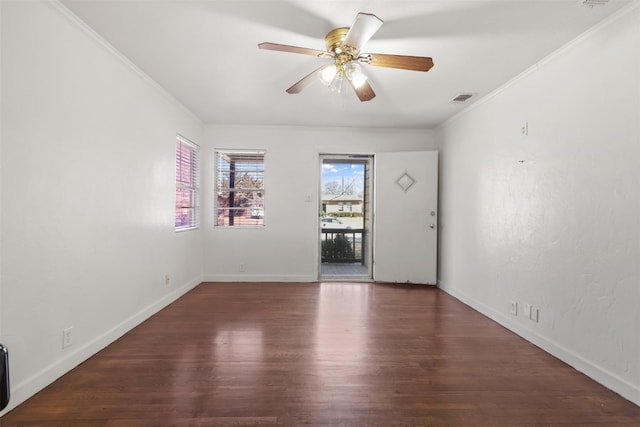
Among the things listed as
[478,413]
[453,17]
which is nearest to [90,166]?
[453,17]

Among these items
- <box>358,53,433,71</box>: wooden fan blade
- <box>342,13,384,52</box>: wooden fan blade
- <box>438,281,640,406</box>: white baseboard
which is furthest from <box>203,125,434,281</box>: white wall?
<box>342,13,384,52</box>: wooden fan blade

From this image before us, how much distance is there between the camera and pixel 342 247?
617cm

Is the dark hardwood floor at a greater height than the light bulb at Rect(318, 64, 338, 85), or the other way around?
the light bulb at Rect(318, 64, 338, 85)

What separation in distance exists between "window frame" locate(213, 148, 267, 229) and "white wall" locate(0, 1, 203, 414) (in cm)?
155

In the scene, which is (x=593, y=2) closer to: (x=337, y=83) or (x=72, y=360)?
(x=337, y=83)

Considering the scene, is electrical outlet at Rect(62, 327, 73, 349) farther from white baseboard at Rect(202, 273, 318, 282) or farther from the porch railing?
the porch railing

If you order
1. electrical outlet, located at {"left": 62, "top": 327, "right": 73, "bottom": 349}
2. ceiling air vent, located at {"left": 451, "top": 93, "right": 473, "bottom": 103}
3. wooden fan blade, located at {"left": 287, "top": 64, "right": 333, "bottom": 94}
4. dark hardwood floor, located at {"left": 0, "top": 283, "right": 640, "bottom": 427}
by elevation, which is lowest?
dark hardwood floor, located at {"left": 0, "top": 283, "right": 640, "bottom": 427}

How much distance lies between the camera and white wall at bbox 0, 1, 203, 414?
5.44 ft

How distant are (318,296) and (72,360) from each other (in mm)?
2488

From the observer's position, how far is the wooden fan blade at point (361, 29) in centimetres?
163

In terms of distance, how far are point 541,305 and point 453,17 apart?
7.74ft

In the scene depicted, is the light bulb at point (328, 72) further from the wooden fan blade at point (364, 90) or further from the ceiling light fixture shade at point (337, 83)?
the wooden fan blade at point (364, 90)

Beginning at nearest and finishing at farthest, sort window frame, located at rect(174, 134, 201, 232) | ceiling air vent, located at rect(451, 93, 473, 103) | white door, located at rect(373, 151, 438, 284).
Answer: ceiling air vent, located at rect(451, 93, 473, 103) < window frame, located at rect(174, 134, 201, 232) < white door, located at rect(373, 151, 438, 284)

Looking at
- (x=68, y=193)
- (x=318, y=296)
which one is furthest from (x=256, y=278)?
(x=68, y=193)
